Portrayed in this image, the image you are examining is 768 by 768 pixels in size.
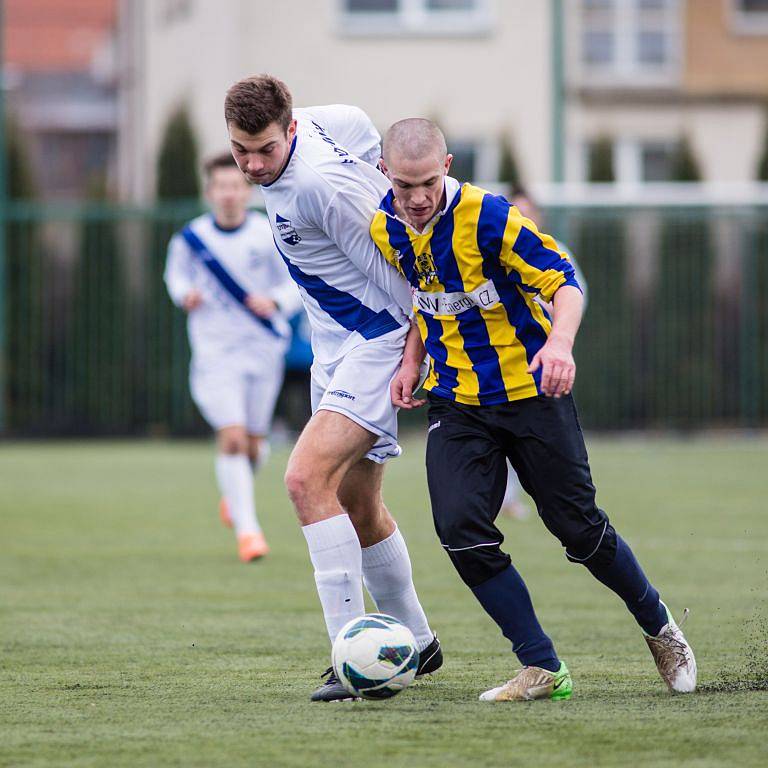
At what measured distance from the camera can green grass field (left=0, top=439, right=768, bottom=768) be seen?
4.07m

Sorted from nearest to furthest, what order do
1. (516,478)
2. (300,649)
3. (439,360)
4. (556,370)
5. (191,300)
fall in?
1. (556,370)
2. (439,360)
3. (300,649)
4. (191,300)
5. (516,478)

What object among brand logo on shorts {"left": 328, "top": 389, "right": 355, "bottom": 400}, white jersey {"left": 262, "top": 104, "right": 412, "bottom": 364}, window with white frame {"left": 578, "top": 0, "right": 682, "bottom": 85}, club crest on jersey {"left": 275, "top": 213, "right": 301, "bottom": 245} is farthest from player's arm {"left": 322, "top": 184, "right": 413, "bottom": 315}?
window with white frame {"left": 578, "top": 0, "right": 682, "bottom": 85}

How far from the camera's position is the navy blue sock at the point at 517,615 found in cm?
483

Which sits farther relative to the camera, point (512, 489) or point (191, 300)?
point (512, 489)

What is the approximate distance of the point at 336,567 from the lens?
493 centimetres

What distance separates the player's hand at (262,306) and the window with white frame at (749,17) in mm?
18641

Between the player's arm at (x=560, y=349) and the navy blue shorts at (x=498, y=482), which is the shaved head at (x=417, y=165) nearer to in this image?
the player's arm at (x=560, y=349)

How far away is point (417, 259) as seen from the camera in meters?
4.90

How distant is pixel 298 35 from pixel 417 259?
64.4 feet

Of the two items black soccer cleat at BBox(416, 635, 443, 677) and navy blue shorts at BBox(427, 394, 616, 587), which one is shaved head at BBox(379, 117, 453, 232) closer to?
navy blue shorts at BBox(427, 394, 616, 587)

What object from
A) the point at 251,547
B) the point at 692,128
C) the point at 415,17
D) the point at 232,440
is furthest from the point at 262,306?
Answer: the point at 692,128

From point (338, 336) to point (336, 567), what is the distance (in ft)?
2.71

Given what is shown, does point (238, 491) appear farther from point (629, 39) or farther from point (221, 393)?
point (629, 39)

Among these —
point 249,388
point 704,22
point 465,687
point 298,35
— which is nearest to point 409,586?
point 465,687
